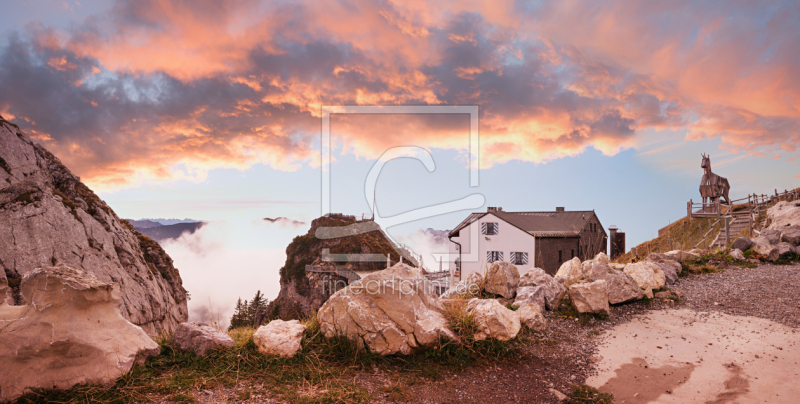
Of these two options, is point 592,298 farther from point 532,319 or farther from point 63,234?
point 63,234

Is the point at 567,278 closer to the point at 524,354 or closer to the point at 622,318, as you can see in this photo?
the point at 622,318

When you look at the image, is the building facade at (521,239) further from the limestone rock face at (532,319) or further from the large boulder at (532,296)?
the limestone rock face at (532,319)

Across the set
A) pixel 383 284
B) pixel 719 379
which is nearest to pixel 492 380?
pixel 383 284

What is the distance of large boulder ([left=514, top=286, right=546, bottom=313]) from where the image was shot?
7.87 m

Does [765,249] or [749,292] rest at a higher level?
[765,249]

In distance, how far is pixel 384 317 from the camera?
5289 millimetres

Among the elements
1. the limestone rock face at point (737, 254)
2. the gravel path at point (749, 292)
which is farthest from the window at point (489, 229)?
the gravel path at point (749, 292)


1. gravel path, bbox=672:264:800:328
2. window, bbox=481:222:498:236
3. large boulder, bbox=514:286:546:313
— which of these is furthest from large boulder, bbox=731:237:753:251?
window, bbox=481:222:498:236

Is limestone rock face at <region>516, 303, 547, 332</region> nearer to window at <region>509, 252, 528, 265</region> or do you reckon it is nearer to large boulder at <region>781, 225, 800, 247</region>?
large boulder at <region>781, 225, 800, 247</region>

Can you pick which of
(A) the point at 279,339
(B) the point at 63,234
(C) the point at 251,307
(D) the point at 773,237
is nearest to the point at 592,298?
(A) the point at 279,339

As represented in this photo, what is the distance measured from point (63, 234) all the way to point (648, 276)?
14.8 metres

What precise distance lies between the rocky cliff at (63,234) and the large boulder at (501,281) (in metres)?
9.00

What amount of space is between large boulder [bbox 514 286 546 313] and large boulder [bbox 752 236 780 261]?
10625 mm

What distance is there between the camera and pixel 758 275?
10.6 metres
